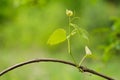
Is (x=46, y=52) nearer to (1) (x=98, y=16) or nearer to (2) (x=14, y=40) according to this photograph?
(2) (x=14, y=40)

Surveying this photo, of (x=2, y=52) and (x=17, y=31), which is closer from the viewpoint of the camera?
(x=2, y=52)

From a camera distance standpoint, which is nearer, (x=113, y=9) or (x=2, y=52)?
(x=2, y=52)

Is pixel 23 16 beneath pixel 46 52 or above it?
above

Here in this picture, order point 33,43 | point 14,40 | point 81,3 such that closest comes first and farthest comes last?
point 14,40, point 33,43, point 81,3

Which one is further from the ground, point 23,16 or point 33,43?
point 23,16

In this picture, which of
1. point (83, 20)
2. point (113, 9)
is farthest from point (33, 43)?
point (113, 9)

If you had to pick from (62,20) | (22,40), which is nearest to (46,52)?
(22,40)

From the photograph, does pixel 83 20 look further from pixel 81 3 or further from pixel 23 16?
pixel 23 16

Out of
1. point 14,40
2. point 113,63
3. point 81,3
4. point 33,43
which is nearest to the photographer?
point 113,63

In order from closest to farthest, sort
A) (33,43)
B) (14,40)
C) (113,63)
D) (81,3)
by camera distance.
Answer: (113,63)
(14,40)
(33,43)
(81,3)
